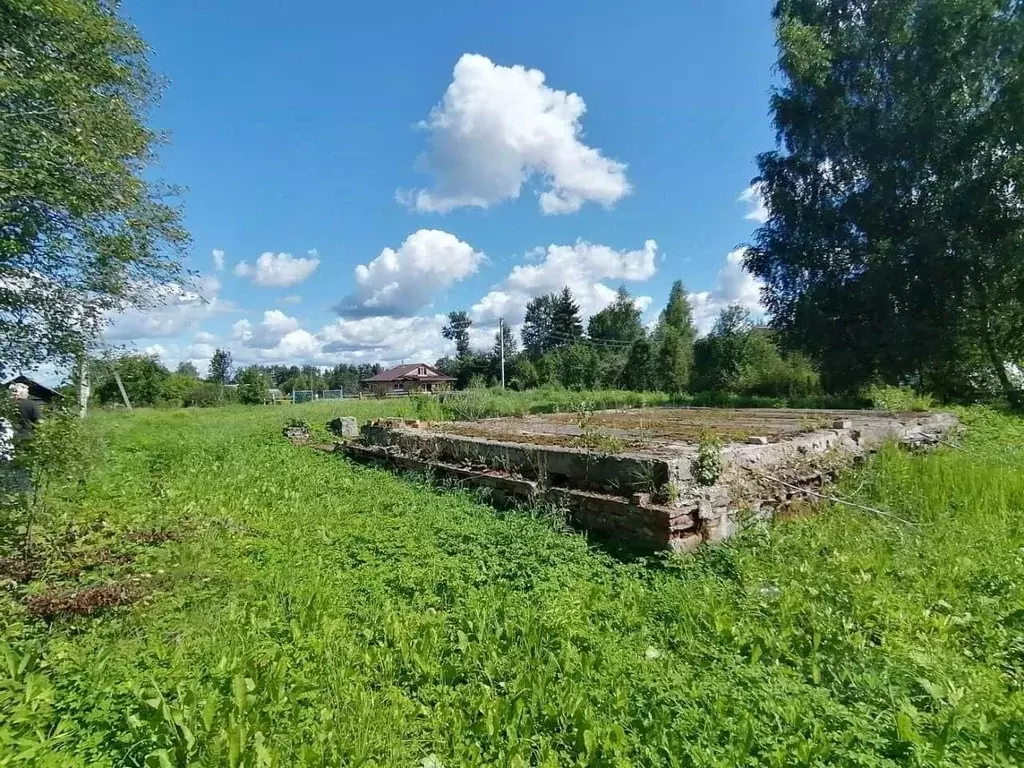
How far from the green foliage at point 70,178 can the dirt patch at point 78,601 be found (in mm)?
2768

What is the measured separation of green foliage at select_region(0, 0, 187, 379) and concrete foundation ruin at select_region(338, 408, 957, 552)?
3.94 m

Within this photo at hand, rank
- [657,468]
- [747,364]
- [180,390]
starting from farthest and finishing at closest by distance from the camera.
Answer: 1. [180,390]
2. [747,364]
3. [657,468]

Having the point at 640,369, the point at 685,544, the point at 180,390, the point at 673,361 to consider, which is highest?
the point at 673,361

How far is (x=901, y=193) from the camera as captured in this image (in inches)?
568

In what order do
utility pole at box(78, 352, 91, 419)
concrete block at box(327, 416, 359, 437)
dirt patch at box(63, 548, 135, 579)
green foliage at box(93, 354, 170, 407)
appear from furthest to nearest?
concrete block at box(327, 416, 359, 437) < green foliage at box(93, 354, 170, 407) < utility pole at box(78, 352, 91, 419) < dirt patch at box(63, 548, 135, 579)

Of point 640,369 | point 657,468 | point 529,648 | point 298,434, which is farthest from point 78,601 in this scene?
point 640,369

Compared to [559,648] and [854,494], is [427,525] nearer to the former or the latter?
[559,648]

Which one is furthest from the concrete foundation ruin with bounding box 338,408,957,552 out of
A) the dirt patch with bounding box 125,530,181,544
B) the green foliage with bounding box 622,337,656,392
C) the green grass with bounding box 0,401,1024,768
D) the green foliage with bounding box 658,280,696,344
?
the green foliage with bounding box 658,280,696,344

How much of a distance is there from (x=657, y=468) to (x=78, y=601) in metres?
3.80

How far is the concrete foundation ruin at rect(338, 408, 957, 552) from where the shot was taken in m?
3.92

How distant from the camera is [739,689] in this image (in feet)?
7.28

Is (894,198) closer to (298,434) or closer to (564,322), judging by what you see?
(298,434)

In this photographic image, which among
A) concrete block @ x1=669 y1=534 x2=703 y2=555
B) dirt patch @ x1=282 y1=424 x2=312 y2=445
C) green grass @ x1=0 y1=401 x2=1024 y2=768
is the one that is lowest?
green grass @ x1=0 y1=401 x2=1024 y2=768

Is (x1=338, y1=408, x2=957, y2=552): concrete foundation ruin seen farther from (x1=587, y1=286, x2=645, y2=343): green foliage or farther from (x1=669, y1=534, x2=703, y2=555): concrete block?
(x1=587, y1=286, x2=645, y2=343): green foliage
